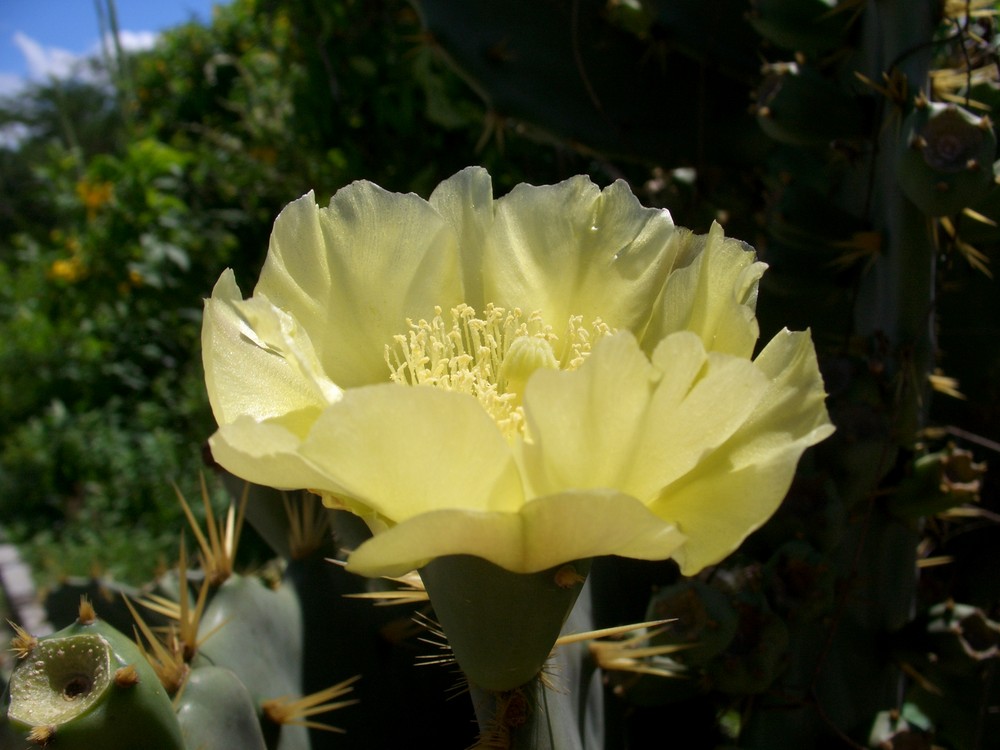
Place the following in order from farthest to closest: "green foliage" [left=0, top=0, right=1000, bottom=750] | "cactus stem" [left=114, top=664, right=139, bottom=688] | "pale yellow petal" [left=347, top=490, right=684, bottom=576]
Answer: "green foliage" [left=0, top=0, right=1000, bottom=750] < "cactus stem" [left=114, top=664, right=139, bottom=688] < "pale yellow petal" [left=347, top=490, right=684, bottom=576]

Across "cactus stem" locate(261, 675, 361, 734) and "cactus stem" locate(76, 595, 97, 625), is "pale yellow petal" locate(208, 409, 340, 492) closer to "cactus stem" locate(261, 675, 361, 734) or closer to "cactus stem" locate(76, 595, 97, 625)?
"cactus stem" locate(76, 595, 97, 625)

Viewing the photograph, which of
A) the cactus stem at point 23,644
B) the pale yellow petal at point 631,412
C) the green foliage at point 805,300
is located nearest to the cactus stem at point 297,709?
the green foliage at point 805,300

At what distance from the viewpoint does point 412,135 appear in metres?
2.87

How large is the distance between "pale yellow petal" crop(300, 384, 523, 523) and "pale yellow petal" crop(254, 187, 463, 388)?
0.65ft

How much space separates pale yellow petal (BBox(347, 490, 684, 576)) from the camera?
1.32ft

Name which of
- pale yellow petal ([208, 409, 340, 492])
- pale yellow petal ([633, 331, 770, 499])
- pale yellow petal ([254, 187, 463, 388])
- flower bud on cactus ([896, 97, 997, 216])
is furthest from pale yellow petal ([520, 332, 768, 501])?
flower bud on cactus ([896, 97, 997, 216])

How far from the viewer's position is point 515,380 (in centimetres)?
Answer: 65

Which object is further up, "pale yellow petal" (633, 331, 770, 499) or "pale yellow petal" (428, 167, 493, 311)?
"pale yellow petal" (428, 167, 493, 311)

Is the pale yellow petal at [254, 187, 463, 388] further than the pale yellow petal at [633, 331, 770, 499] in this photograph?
Yes

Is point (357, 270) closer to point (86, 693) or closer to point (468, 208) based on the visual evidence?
point (468, 208)

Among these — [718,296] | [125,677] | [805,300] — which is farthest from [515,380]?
[805,300]

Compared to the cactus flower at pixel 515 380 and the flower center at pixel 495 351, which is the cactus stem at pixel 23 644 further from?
the flower center at pixel 495 351

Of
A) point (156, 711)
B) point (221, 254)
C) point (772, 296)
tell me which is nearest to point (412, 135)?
point (221, 254)

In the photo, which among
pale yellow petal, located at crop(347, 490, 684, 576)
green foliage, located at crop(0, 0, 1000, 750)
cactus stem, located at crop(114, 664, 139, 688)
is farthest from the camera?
green foliage, located at crop(0, 0, 1000, 750)
